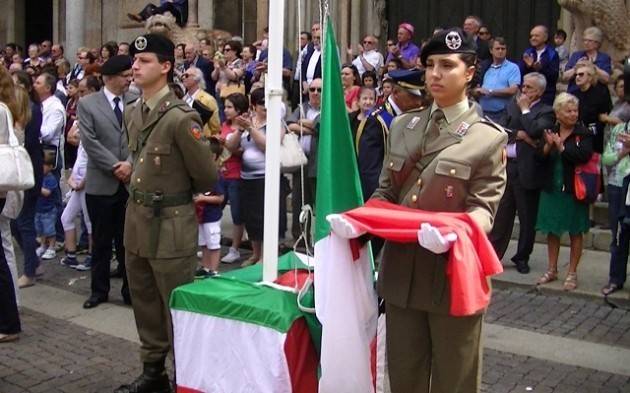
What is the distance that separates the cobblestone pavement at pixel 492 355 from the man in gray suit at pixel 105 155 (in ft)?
2.00

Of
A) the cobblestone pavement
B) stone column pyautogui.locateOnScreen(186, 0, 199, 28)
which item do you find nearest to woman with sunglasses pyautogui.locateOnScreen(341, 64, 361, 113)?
the cobblestone pavement

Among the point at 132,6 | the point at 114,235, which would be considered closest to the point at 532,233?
the point at 114,235

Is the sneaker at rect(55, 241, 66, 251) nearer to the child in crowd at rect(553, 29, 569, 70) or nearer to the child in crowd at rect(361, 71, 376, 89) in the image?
the child in crowd at rect(361, 71, 376, 89)

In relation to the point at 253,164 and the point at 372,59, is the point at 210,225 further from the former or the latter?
the point at 372,59

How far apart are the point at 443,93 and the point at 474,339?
1.03 meters

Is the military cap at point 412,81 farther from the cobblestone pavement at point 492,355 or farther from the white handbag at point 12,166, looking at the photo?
the white handbag at point 12,166

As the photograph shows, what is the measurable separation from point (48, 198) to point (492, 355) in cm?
528

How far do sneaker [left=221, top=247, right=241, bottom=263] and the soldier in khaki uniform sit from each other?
541 centimetres

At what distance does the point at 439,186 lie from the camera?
11.6 ft

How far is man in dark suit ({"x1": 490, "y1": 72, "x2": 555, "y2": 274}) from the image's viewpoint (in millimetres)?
7961

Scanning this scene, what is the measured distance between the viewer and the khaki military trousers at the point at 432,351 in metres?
3.54

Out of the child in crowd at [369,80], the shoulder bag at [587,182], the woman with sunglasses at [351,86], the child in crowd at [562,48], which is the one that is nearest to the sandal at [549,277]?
the shoulder bag at [587,182]

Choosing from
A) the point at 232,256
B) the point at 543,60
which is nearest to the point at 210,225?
the point at 232,256

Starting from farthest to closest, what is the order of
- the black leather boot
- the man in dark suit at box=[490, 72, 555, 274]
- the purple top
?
the purple top → the man in dark suit at box=[490, 72, 555, 274] → the black leather boot
